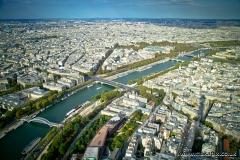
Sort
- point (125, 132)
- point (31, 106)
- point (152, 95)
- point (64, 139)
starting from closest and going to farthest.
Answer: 1. point (64, 139)
2. point (125, 132)
3. point (31, 106)
4. point (152, 95)

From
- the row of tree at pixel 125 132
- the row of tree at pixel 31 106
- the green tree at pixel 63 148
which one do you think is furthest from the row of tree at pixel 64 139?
the row of tree at pixel 31 106

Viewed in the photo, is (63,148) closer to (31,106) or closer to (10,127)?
(10,127)

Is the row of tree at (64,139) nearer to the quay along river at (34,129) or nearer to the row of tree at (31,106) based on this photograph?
the quay along river at (34,129)

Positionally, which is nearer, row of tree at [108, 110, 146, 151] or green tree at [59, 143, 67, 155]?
green tree at [59, 143, 67, 155]

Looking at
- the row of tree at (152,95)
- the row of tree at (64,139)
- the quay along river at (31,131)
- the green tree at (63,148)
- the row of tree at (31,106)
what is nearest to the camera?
the row of tree at (64,139)

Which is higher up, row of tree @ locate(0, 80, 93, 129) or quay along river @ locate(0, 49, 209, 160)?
row of tree @ locate(0, 80, 93, 129)

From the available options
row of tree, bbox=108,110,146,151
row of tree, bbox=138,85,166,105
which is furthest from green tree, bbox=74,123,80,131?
row of tree, bbox=138,85,166,105

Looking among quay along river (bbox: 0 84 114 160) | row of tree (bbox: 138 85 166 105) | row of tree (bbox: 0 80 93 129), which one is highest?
row of tree (bbox: 138 85 166 105)

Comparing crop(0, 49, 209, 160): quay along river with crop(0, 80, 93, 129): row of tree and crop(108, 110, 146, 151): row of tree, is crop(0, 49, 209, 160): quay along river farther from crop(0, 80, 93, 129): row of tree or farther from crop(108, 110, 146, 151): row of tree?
crop(108, 110, 146, 151): row of tree

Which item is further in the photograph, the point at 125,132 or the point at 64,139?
the point at 125,132

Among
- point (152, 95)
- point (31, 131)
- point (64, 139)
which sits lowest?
point (31, 131)

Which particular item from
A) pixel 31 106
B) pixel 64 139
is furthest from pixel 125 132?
pixel 31 106
